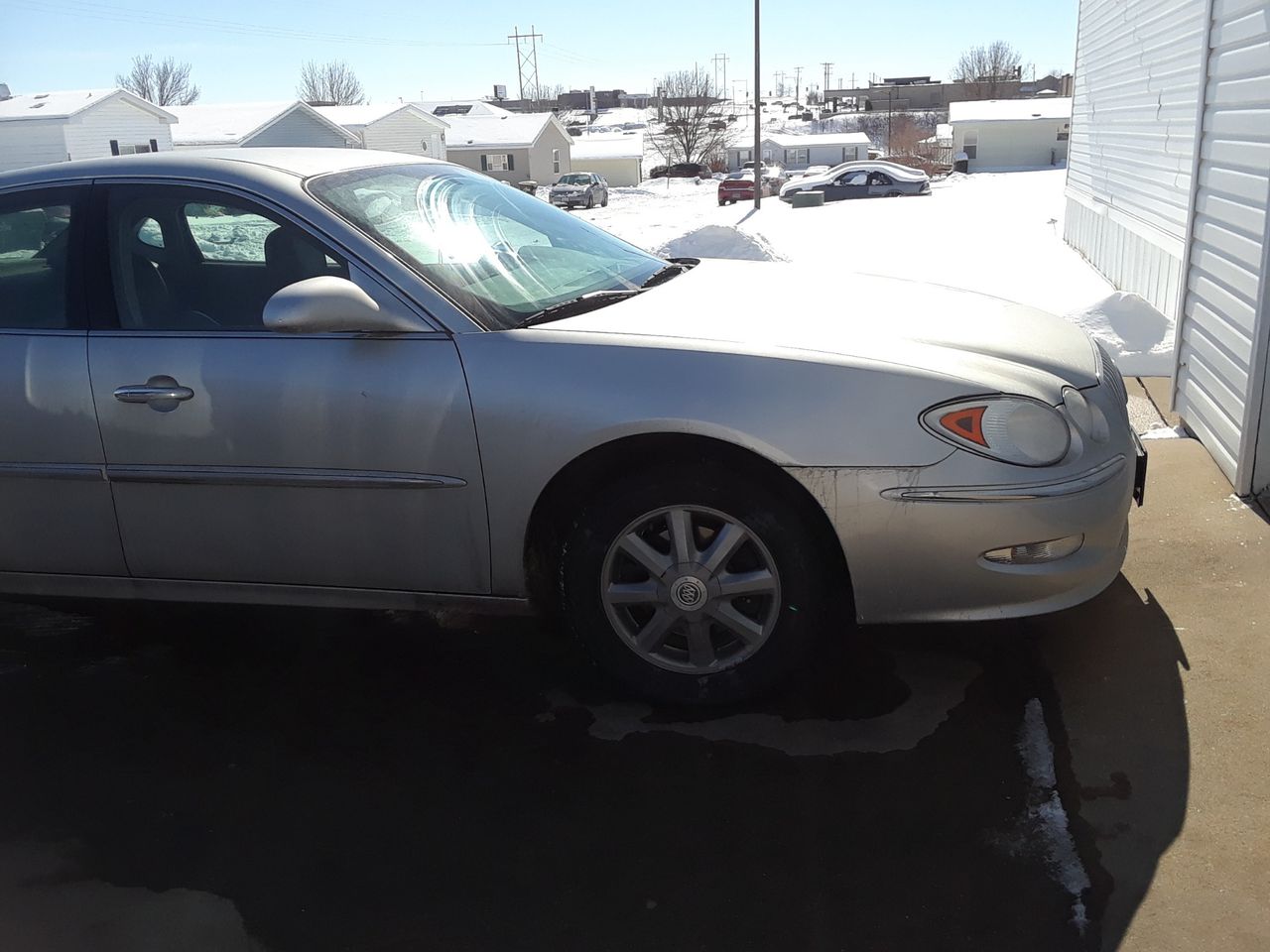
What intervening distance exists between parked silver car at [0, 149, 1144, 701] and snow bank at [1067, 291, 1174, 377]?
3969mm

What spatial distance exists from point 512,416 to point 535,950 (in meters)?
1.38

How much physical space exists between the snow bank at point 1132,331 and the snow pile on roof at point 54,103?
3980 cm

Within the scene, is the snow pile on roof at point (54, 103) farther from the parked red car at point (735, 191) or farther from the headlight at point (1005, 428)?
the headlight at point (1005, 428)

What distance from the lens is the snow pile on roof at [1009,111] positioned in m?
58.2

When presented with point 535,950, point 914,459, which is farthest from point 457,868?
point 914,459

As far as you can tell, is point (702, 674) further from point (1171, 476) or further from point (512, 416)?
point (1171, 476)

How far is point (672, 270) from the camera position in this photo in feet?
13.9

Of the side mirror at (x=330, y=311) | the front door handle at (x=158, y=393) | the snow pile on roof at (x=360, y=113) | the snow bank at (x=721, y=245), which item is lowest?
the snow bank at (x=721, y=245)

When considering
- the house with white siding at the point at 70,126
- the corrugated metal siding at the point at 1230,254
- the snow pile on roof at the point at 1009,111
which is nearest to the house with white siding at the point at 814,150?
the snow pile on roof at the point at 1009,111

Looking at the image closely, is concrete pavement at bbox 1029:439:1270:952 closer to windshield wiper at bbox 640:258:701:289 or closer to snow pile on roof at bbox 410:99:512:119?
windshield wiper at bbox 640:258:701:289

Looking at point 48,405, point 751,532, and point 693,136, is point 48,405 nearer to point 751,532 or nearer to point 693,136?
point 751,532

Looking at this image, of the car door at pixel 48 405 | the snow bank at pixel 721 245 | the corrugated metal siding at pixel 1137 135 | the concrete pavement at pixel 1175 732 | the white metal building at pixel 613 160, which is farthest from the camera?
the white metal building at pixel 613 160

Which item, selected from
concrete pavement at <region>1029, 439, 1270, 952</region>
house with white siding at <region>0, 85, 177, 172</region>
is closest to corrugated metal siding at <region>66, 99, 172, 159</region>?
house with white siding at <region>0, 85, 177, 172</region>

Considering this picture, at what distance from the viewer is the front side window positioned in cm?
341
